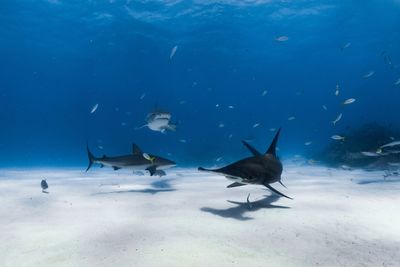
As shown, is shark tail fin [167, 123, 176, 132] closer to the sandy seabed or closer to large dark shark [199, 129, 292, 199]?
the sandy seabed

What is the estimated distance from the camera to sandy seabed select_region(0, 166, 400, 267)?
10.5 ft

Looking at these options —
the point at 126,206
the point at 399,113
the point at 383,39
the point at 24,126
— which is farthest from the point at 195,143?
the point at 24,126

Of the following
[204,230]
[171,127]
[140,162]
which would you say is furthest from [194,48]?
[204,230]

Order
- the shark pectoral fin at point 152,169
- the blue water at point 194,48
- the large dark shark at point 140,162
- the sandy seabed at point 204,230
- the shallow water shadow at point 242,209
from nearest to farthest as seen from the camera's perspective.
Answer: the sandy seabed at point 204,230 < the shallow water shadow at point 242,209 < the shark pectoral fin at point 152,169 < the large dark shark at point 140,162 < the blue water at point 194,48

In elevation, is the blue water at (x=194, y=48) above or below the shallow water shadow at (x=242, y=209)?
above

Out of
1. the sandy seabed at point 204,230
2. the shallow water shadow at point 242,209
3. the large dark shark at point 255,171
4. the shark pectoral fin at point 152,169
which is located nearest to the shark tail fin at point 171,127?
the shark pectoral fin at point 152,169

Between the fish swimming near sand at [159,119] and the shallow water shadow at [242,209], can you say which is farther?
the fish swimming near sand at [159,119]

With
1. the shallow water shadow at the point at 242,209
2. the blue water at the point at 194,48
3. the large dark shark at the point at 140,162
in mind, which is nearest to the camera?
the shallow water shadow at the point at 242,209

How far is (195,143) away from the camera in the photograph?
29.8m

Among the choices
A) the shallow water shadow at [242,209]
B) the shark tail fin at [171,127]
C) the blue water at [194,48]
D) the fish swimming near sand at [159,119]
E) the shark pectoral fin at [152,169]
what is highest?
the blue water at [194,48]

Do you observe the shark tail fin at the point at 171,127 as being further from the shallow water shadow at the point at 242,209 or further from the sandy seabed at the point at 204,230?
the shallow water shadow at the point at 242,209

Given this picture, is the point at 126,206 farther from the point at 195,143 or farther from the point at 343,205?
the point at 195,143

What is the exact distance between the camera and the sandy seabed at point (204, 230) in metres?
3.19

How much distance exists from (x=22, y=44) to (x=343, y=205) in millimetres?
51743
